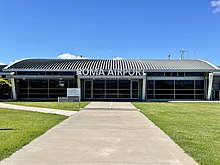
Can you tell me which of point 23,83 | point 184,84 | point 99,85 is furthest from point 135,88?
point 23,83

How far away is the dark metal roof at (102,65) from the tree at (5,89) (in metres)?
1.88

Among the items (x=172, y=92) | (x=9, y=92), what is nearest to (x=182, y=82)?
(x=172, y=92)

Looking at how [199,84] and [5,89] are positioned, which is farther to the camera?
[199,84]

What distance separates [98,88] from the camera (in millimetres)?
36969

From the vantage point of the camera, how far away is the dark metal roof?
120 ft

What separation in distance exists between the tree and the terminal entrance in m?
9.83

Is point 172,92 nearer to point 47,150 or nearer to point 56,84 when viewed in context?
point 56,84

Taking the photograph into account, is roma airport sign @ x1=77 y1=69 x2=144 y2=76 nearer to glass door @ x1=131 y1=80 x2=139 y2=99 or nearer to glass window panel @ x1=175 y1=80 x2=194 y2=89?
glass door @ x1=131 y1=80 x2=139 y2=99

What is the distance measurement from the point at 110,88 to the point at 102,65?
4314 millimetres

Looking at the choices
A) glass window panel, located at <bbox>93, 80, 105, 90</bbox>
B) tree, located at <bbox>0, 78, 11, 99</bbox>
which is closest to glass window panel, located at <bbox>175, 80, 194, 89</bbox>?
glass window panel, located at <bbox>93, 80, 105, 90</bbox>

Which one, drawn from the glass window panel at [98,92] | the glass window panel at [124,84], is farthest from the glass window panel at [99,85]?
the glass window panel at [124,84]

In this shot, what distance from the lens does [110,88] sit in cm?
3697

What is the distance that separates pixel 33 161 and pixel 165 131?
19.5ft

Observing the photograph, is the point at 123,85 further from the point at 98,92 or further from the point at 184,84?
the point at 184,84
